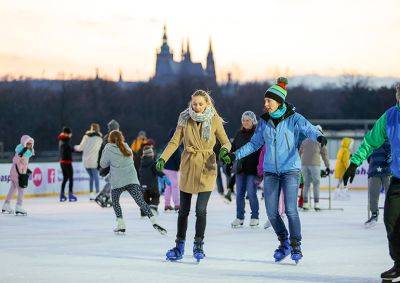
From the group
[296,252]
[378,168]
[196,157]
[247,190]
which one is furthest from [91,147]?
[296,252]

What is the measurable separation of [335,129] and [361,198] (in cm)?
6329

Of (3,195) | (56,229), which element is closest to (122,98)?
(3,195)

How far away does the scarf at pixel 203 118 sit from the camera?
28.5 feet

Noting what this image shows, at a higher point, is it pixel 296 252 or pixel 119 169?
pixel 119 169

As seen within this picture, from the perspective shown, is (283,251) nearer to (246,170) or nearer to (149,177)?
(246,170)

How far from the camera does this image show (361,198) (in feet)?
70.3

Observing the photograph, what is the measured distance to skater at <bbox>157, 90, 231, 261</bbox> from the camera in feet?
28.6

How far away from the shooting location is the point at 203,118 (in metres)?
8.70

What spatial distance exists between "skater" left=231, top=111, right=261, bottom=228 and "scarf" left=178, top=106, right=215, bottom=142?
3.79 metres

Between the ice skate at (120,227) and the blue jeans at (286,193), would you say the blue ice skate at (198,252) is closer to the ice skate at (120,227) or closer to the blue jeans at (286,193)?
the blue jeans at (286,193)

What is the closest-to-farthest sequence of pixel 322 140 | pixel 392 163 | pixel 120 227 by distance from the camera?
pixel 392 163 → pixel 322 140 → pixel 120 227

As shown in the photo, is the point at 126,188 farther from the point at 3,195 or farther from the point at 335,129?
the point at 335,129

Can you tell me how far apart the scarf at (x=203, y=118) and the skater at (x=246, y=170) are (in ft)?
12.4

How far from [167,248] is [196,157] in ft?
5.25
